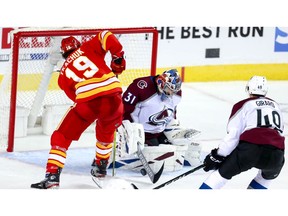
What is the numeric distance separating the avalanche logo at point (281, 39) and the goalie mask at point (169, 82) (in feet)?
8.52

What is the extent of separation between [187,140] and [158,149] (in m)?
0.32

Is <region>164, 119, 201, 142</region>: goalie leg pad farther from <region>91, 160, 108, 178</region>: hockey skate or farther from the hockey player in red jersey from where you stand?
the hockey player in red jersey

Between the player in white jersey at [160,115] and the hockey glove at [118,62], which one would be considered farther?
the player in white jersey at [160,115]

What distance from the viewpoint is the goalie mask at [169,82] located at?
6.80 meters

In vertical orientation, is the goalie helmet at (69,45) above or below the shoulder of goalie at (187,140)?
above

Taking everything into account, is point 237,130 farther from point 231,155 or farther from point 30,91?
point 30,91

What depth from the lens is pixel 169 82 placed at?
22.4 feet

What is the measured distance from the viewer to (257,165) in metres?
6.10

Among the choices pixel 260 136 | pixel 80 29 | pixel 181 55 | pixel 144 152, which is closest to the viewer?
pixel 260 136

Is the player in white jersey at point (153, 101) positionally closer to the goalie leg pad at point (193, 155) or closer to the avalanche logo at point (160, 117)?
the avalanche logo at point (160, 117)

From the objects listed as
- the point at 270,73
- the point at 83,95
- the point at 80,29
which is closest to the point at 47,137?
the point at 80,29

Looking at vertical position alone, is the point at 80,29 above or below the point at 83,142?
above

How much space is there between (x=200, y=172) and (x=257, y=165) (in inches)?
37.0

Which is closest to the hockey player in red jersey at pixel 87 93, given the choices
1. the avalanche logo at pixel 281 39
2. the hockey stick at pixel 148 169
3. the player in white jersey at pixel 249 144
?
the hockey stick at pixel 148 169
